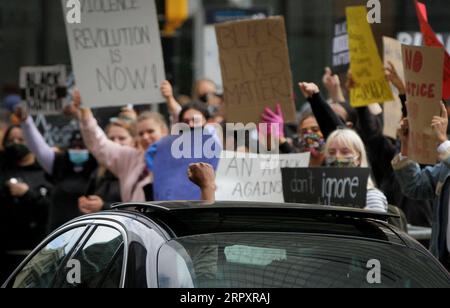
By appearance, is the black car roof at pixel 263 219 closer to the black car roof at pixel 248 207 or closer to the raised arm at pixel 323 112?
the black car roof at pixel 248 207

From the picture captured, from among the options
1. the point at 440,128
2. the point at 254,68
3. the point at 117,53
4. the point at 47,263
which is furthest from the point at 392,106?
the point at 47,263

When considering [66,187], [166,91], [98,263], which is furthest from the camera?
[66,187]

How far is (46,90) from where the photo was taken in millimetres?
10852

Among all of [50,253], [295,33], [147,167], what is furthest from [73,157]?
[295,33]

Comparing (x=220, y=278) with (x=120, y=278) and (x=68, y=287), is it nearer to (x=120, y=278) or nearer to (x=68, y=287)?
(x=120, y=278)

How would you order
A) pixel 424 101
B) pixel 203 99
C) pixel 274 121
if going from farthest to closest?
pixel 203 99 → pixel 274 121 → pixel 424 101

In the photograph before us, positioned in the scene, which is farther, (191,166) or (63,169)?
(63,169)

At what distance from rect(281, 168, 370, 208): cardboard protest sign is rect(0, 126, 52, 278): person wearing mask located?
470 centimetres

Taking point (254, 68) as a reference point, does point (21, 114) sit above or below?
below

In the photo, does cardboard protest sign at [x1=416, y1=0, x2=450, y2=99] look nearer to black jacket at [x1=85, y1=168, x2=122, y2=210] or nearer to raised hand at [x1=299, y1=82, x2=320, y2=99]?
raised hand at [x1=299, y1=82, x2=320, y2=99]

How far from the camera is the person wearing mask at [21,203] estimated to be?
12.0 metres

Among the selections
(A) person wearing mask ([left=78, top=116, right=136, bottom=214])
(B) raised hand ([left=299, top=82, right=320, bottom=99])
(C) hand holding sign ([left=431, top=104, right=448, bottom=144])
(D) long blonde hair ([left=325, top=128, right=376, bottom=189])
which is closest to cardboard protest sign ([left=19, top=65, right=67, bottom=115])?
(A) person wearing mask ([left=78, top=116, right=136, bottom=214])

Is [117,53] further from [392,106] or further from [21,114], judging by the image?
[392,106]

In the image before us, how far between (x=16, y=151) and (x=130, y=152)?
3170 millimetres
